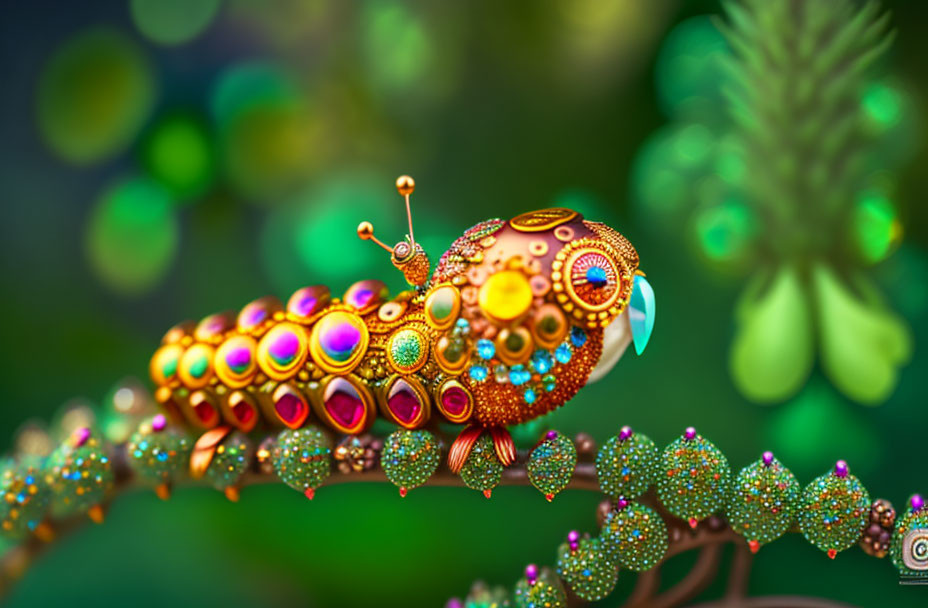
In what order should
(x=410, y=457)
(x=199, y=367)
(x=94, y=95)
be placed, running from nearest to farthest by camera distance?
(x=410, y=457) < (x=199, y=367) < (x=94, y=95)

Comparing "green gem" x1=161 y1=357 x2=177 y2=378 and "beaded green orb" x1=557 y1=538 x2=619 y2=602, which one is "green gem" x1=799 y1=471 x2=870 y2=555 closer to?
"beaded green orb" x1=557 y1=538 x2=619 y2=602

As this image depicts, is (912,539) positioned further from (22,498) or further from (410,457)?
(22,498)

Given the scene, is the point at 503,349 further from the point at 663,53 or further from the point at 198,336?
the point at 663,53

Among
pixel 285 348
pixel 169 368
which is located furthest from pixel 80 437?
pixel 285 348

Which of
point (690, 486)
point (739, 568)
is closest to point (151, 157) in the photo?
point (690, 486)

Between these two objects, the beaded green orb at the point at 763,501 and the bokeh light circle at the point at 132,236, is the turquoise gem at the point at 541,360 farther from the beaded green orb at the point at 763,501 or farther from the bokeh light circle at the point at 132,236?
the bokeh light circle at the point at 132,236

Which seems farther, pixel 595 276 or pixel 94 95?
pixel 94 95
